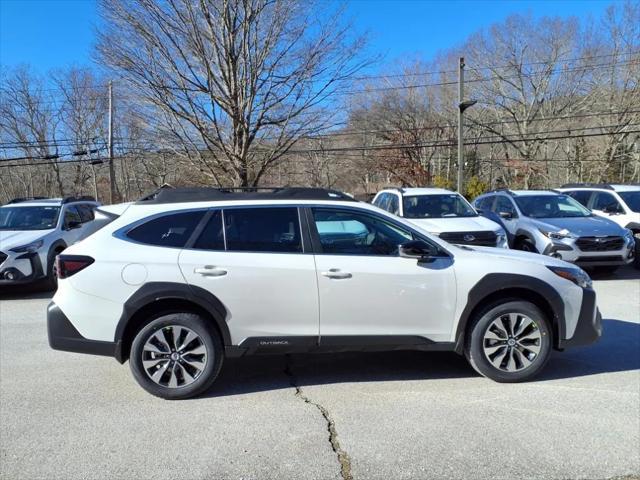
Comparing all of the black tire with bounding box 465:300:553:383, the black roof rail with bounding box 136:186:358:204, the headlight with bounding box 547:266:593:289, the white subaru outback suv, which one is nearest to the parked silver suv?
the headlight with bounding box 547:266:593:289

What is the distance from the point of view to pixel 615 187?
1225 centimetres

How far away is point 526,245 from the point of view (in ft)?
33.8

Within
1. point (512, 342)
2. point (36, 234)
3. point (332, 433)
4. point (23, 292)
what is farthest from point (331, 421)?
point (23, 292)

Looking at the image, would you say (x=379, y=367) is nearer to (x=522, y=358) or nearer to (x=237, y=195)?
(x=522, y=358)

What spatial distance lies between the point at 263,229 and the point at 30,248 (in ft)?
21.1

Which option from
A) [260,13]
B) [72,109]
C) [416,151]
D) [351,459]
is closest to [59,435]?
[351,459]

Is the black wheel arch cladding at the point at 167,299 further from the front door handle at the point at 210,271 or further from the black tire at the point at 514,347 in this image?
the black tire at the point at 514,347

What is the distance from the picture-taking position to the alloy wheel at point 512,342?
170 inches

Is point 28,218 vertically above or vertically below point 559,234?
above

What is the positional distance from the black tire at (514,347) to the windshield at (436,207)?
611 cm

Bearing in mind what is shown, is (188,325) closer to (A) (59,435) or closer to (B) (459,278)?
(A) (59,435)

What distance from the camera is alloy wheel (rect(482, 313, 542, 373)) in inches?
170

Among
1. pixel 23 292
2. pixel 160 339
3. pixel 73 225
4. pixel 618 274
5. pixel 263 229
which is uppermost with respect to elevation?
pixel 263 229

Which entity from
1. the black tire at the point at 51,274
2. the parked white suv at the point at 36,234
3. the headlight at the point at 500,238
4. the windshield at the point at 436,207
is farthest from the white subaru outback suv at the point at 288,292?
the windshield at the point at 436,207
